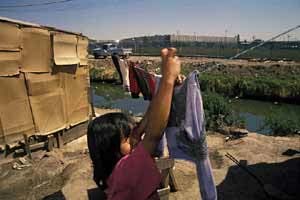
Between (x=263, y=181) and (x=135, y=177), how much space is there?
14.1ft

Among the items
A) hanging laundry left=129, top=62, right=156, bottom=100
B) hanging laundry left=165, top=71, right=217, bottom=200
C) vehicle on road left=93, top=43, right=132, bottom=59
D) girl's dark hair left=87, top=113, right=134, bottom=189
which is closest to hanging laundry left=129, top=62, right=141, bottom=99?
hanging laundry left=129, top=62, right=156, bottom=100

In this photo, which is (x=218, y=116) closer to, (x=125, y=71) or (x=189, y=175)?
(x=189, y=175)

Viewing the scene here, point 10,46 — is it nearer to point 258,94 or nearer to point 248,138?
point 248,138

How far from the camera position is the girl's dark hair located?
162cm

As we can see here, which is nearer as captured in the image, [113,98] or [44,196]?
[44,196]

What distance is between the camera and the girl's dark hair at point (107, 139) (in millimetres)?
1618

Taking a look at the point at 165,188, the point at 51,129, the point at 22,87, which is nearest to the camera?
the point at 165,188

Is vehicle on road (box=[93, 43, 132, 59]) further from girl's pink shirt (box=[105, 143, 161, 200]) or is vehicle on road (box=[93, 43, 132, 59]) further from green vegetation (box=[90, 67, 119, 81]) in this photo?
girl's pink shirt (box=[105, 143, 161, 200])

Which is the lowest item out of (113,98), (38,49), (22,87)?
(113,98)

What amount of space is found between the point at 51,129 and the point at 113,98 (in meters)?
9.88

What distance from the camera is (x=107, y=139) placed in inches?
63.6

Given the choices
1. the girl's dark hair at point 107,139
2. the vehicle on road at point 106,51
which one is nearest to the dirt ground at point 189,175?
the girl's dark hair at point 107,139

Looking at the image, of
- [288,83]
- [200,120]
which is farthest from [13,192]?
[288,83]

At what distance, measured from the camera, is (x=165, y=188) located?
13.8 ft
